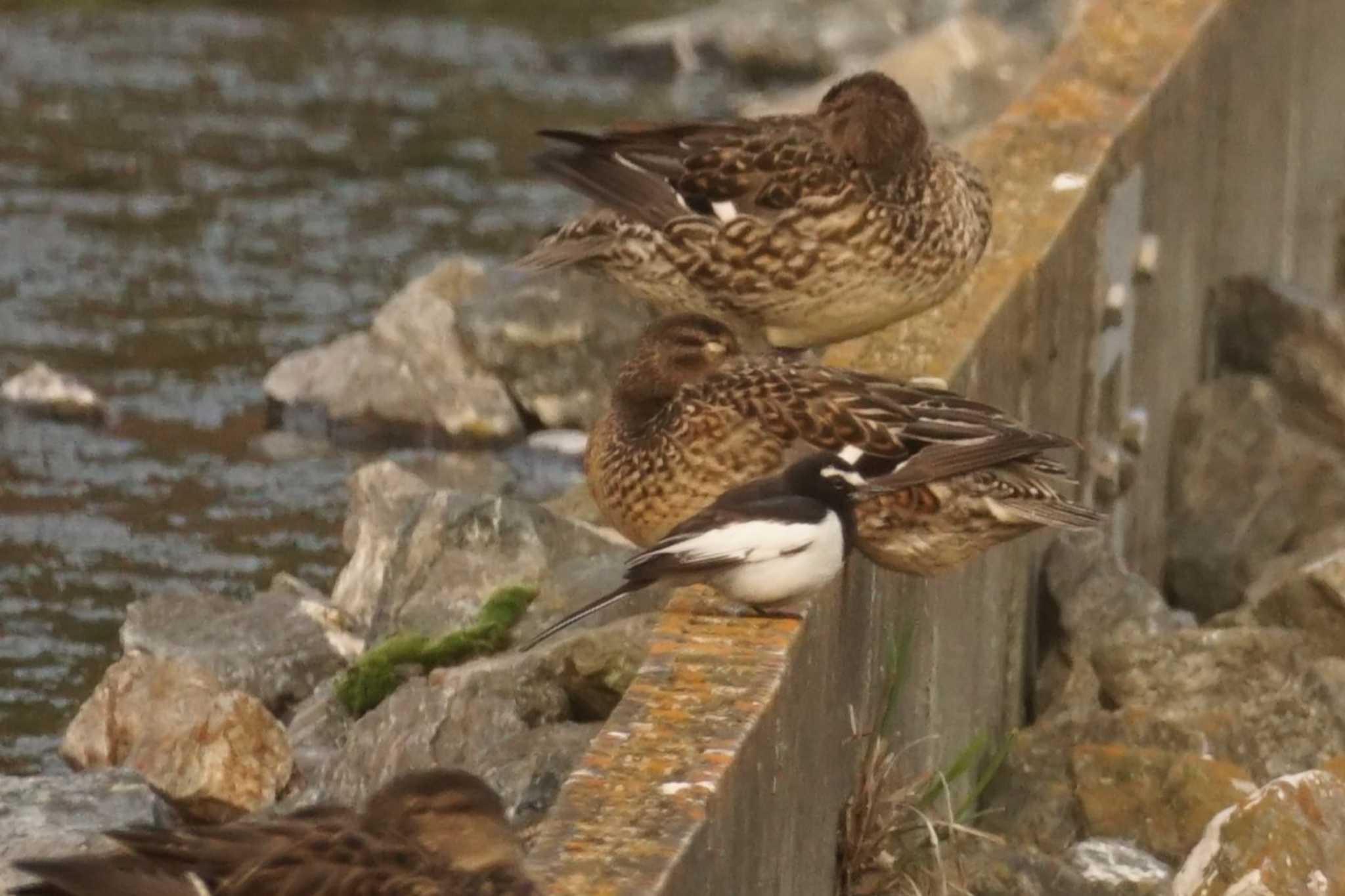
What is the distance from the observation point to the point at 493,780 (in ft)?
21.1

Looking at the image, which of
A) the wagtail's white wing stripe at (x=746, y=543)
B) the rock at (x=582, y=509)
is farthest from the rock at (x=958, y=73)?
the wagtail's white wing stripe at (x=746, y=543)

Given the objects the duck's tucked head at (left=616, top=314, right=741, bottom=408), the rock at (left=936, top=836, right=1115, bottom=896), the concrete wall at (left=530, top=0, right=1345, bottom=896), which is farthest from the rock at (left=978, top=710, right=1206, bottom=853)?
the duck's tucked head at (left=616, top=314, right=741, bottom=408)

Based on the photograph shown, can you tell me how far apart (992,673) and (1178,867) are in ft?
4.71

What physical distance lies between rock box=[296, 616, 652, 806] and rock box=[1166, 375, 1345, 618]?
15.2ft

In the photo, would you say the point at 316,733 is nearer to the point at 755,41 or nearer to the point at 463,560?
the point at 463,560

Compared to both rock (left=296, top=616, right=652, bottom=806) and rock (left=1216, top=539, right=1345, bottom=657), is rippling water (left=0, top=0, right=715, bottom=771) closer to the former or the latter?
rock (left=296, top=616, right=652, bottom=806)

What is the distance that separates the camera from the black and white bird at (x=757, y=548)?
5.54 meters

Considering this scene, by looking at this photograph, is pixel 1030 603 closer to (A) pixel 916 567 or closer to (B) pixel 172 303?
(A) pixel 916 567

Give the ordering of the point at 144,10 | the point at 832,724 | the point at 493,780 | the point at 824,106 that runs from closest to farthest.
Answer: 1. the point at 832,724
2. the point at 493,780
3. the point at 824,106
4. the point at 144,10

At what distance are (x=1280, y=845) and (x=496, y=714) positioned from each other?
1849mm

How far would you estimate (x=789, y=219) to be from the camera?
7.30 m

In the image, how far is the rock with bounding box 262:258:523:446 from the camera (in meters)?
11.8

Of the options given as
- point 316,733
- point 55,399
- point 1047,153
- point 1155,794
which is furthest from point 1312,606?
point 55,399

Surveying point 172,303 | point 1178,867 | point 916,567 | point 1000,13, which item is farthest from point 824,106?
point 1000,13
